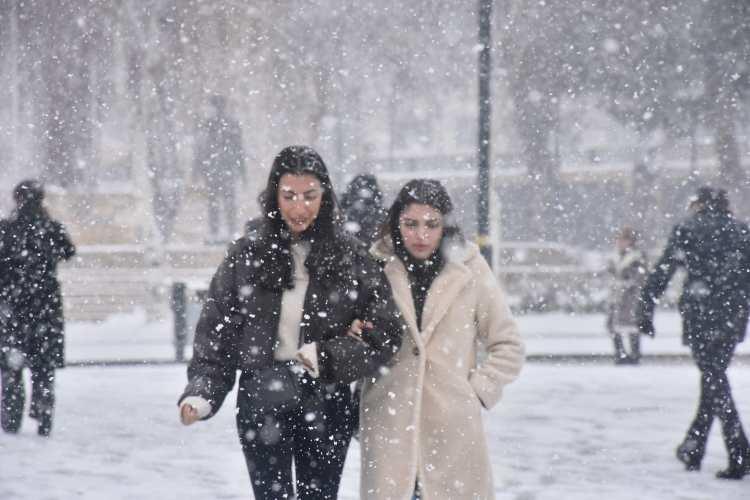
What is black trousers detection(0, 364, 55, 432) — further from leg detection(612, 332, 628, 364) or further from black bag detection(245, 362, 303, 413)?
leg detection(612, 332, 628, 364)

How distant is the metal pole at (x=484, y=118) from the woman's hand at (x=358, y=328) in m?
8.61

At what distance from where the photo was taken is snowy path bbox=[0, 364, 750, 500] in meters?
6.38

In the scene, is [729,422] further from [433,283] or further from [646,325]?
[433,283]

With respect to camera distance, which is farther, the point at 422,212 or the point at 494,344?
the point at 494,344

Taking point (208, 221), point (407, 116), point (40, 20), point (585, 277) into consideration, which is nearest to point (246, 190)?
point (208, 221)

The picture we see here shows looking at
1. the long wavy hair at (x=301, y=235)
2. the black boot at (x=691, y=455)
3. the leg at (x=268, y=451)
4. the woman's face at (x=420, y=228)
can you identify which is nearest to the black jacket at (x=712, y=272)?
the black boot at (x=691, y=455)

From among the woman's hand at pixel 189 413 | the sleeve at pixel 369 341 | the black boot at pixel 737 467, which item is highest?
the sleeve at pixel 369 341

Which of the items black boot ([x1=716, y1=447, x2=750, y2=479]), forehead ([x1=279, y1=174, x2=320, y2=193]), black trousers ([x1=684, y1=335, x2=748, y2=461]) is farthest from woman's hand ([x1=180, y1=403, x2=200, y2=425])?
black boot ([x1=716, y1=447, x2=750, y2=479])

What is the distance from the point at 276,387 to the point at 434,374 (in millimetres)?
650

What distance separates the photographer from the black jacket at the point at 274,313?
11.2ft

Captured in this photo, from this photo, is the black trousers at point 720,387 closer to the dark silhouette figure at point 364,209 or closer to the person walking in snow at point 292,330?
the dark silhouette figure at point 364,209

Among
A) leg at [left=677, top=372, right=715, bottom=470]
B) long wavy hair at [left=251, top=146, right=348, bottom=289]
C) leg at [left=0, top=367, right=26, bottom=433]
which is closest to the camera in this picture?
long wavy hair at [left=251, top=146, right=348, bottom=289]

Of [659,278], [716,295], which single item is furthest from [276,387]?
[716,295]

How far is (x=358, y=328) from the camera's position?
3.47 meters
